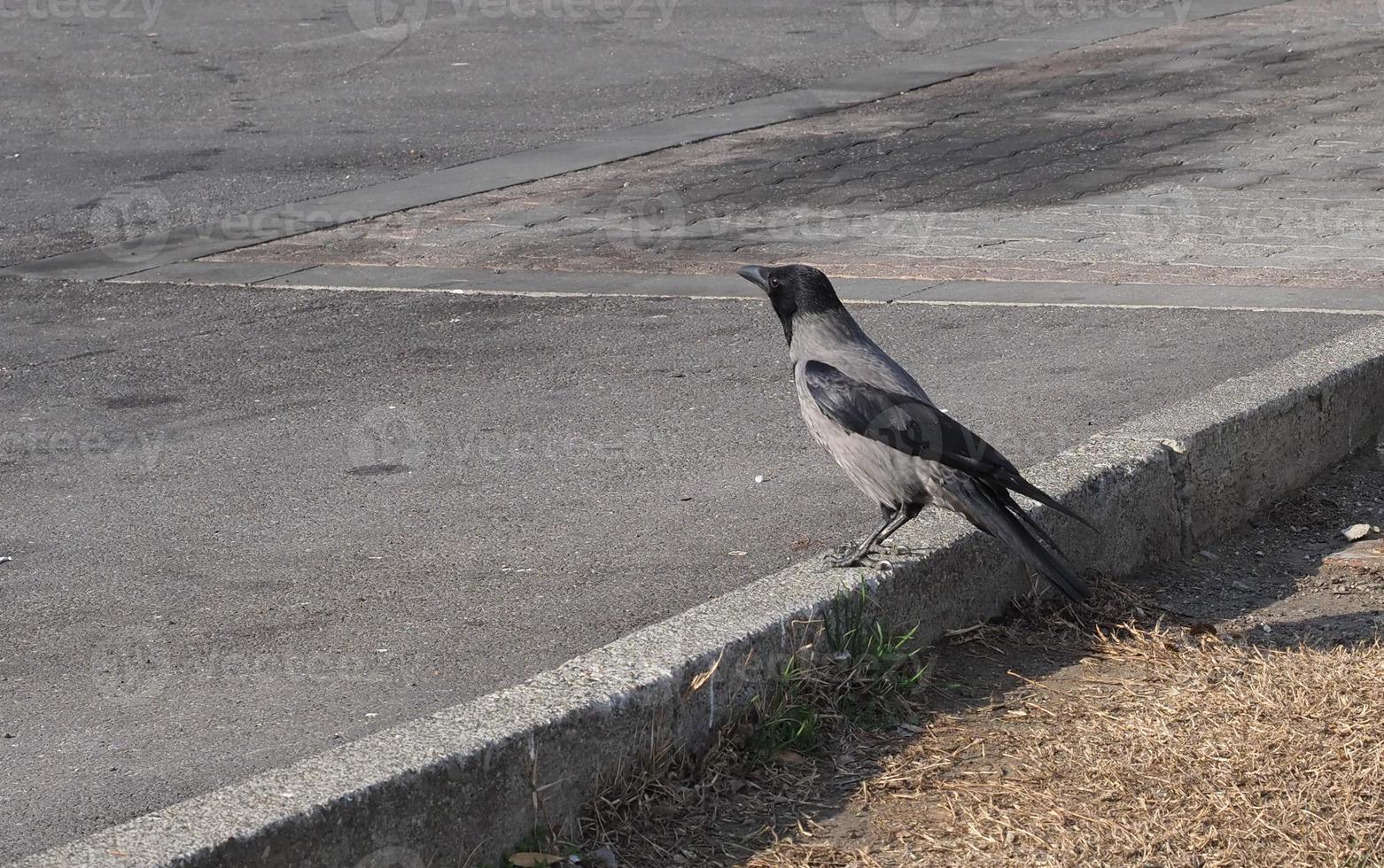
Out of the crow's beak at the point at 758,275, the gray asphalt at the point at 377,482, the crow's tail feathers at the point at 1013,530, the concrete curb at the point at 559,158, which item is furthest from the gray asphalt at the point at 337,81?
the crow's tail feathers at the point at 1013,530

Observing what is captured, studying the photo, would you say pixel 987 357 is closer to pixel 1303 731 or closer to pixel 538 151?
pixel 1303 731

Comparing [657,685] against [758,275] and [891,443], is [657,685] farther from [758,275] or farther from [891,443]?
[758,275]

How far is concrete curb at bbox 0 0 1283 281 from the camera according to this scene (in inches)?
378

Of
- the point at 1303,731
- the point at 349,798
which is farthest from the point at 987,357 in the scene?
the point at 349,798

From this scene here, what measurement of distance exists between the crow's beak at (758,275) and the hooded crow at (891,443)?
120 millimetres

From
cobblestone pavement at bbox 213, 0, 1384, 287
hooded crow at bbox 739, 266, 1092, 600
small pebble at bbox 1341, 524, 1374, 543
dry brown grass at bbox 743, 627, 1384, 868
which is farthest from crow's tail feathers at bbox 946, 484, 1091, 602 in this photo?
cobblestone pavement at bbox 213, 0, 1384, 287

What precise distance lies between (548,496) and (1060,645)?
1832mm

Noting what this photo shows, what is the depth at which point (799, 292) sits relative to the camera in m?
4.65

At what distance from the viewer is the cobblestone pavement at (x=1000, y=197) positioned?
29.3 ft

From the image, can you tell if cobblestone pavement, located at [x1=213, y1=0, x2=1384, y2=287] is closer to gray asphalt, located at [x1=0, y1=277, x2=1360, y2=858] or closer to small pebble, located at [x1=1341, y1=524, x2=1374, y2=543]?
gray asphalt, located at [x1=0, y1=277, x2=1360, y2=858]

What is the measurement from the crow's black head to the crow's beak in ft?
0.10

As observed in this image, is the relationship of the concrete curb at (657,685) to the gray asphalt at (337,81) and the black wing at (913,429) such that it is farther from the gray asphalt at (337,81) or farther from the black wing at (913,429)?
the gray asphalt at (337,81)

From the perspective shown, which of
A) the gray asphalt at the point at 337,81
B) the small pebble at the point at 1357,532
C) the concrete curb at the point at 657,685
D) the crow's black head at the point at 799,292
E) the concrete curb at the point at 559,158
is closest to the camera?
the concrete curb at the point at 657,685

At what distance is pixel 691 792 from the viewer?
3.64m
